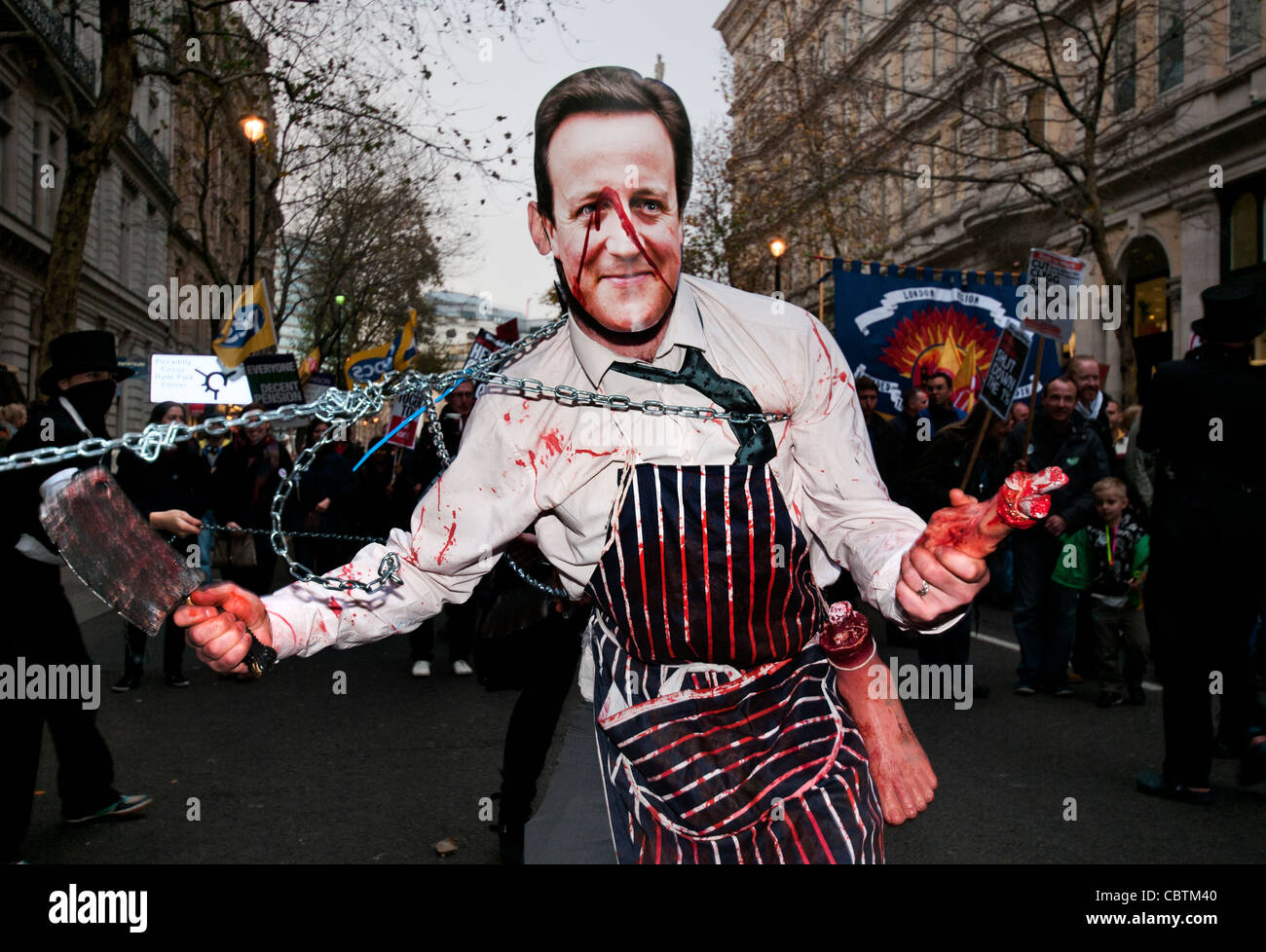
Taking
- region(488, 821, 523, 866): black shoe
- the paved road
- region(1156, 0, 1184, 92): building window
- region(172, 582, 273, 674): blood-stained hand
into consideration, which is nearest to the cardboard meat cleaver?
region(172, 582, 273, 674): blood-stained hand

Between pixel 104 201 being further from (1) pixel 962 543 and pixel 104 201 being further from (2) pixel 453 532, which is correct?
(1) pixel 962 543

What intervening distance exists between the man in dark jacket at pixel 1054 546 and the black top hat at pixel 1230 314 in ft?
7.60

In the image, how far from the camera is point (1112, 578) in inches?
301

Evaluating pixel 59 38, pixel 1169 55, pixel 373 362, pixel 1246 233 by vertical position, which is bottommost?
pixel 373 362

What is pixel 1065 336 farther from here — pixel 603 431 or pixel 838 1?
pixel 838 1

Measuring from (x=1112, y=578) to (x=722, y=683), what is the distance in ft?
20.6

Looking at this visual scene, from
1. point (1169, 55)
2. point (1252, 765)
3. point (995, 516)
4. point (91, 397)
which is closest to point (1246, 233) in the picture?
point (1169, 55)

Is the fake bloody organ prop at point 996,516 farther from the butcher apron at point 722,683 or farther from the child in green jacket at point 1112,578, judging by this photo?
the child in green jacket at point 1112,578

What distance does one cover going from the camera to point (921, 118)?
922 inches

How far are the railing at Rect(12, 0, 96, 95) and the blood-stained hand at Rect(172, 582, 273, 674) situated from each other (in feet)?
79.6

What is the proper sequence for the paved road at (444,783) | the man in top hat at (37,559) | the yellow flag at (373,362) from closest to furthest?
the man in top hat at (37,559) < the paved road at (444,783) < the yellow flag at (373,362)

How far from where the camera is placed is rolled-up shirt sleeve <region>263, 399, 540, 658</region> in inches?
90.3

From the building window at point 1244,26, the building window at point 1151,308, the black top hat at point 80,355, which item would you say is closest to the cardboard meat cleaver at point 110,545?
the black top hat at point 80,355

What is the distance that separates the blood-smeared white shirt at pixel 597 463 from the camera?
221 cm
